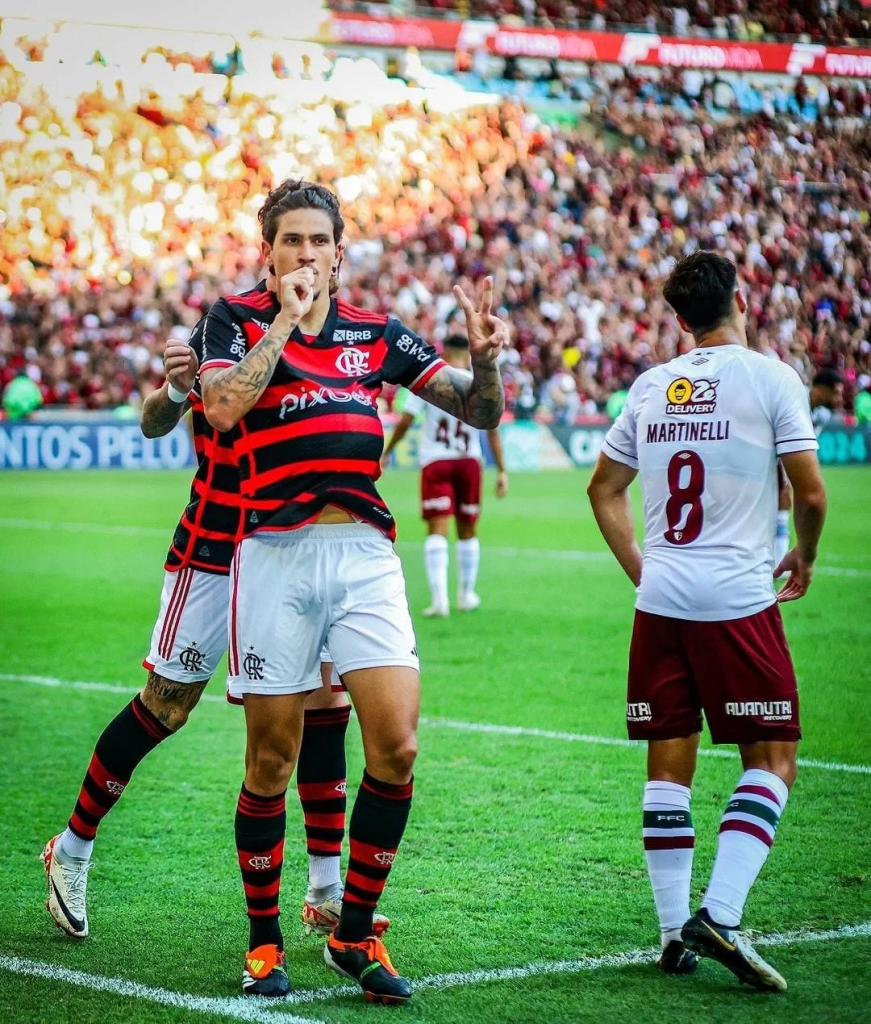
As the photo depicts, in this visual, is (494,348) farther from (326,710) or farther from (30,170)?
(30,170)

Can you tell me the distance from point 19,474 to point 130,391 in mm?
3680

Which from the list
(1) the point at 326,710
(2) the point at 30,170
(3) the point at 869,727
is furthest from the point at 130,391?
(1) the point at 326,710

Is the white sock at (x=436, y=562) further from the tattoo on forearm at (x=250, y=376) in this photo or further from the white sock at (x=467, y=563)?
the tattoo on forearm at (x=250, y=376)

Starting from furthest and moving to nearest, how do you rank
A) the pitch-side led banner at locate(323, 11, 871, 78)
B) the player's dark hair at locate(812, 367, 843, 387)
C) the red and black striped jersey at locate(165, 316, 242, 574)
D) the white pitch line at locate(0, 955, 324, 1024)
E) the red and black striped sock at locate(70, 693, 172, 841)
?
the pitch-side led banner at locate(323, 11, 871, 78)
the player's dark hair at locate(812, 367, 843, 387)
the red and black striped sock at locate(70, 693, 172, 841)
the red and black striped jersey at locate(165, 316, 242, 574)
the white pitch line at locate(0, 955, 324, 1024)

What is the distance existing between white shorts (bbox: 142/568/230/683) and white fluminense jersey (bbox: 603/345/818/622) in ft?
4.47

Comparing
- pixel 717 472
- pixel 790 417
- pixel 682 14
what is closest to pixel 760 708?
pixel 717 472

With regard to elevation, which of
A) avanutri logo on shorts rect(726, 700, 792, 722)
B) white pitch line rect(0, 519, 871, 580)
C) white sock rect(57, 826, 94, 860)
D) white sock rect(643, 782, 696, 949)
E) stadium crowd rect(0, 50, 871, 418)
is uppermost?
stadium crowd rect(0, 50, 871, 418)

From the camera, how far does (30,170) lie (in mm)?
35156

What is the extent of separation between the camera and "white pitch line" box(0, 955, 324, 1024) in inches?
153

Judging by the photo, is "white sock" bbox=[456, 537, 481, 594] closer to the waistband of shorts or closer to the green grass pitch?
the green grass pitch

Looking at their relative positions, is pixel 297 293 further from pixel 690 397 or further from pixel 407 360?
pixel 690 397

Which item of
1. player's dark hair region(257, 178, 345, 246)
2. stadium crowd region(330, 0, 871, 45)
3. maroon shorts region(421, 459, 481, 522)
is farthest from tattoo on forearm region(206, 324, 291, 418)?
stadium crowd region(330, 0, 871, 45)

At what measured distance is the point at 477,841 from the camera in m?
5.78

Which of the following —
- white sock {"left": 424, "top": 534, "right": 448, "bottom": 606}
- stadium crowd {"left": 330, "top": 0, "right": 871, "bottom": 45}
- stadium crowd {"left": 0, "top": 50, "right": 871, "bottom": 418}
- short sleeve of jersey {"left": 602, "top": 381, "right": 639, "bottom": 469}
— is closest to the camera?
short sleeve of jersey {"left": 602, "top": 381, "right": 639, "bottom": 469}
